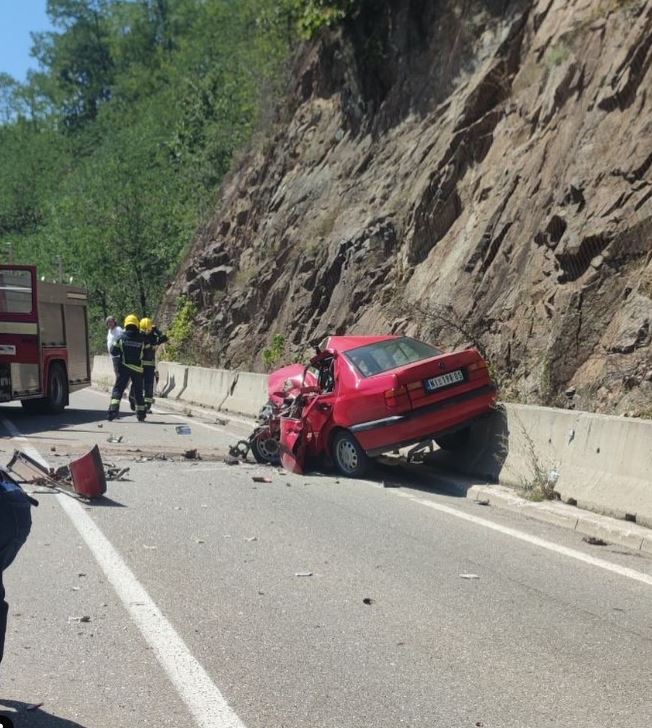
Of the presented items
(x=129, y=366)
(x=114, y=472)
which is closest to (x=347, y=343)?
(x=114, y=472)

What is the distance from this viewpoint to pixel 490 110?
22453 millimetres

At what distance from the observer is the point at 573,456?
10.1 meters

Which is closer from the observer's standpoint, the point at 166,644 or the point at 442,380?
the point at 166,644

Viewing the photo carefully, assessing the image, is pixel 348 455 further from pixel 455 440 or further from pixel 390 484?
pixel 455 440

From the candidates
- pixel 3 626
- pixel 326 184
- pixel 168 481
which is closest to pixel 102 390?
pixel 326 184

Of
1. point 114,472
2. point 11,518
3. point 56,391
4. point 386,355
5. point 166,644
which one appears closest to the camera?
point 11,518

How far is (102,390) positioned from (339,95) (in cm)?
1108

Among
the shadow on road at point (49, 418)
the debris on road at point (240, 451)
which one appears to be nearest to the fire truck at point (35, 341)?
the shadow on road at point (49, 418)

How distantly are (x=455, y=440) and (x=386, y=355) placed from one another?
1.28 m

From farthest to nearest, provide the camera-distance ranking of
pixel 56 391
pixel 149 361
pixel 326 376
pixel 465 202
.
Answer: pixel 56 391
pixel 465 202
pixel 149 361
pixel 326 376

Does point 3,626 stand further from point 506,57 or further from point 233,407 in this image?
point 506,57

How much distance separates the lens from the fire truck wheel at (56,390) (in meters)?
21.9

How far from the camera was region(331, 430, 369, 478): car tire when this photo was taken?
12.3 metres

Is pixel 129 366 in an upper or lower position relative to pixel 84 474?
upper
